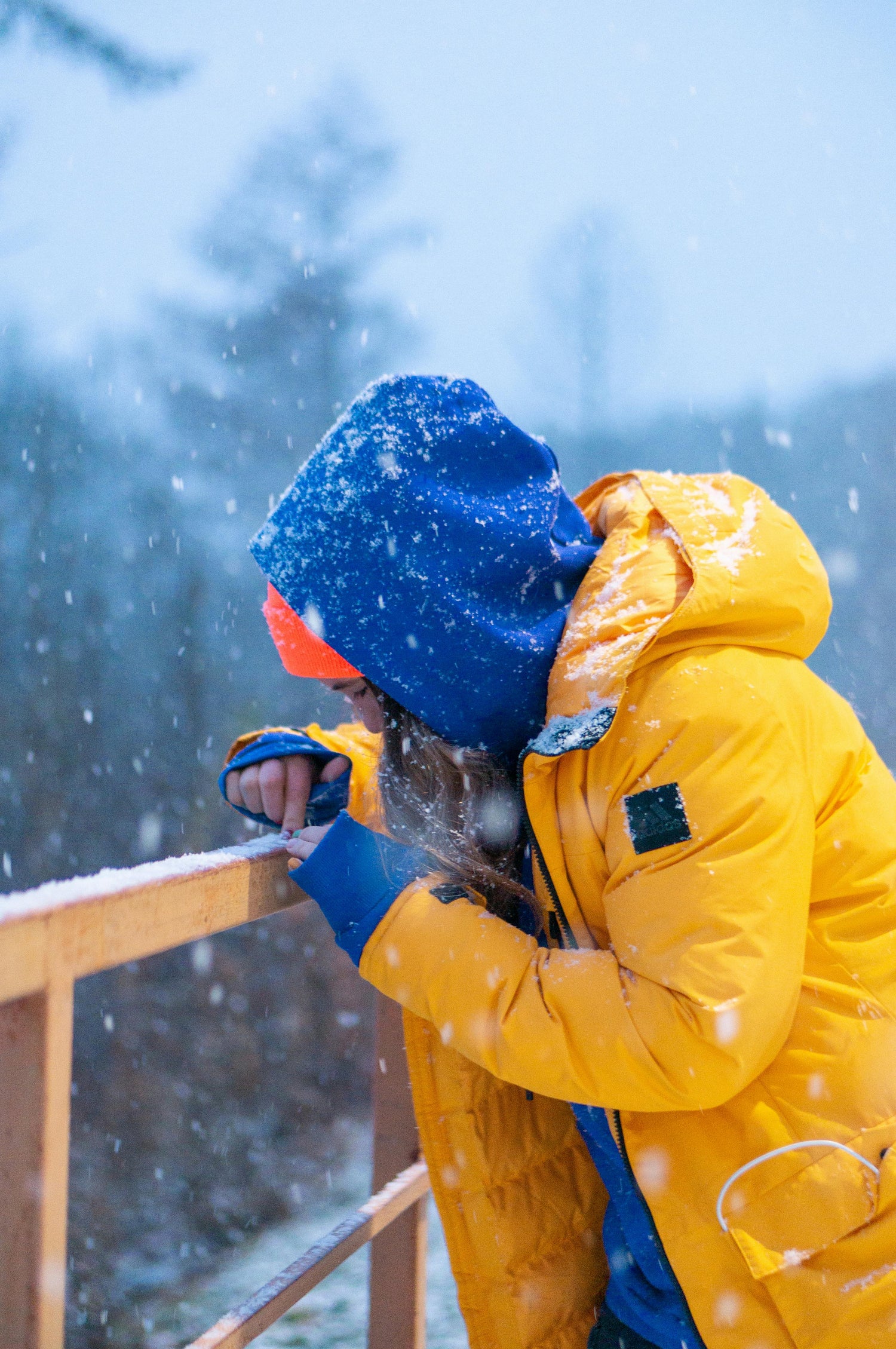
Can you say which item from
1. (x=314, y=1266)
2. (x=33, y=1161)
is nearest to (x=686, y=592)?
(x=33, y=1161)

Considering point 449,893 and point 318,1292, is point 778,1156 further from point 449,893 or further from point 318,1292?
point 318,1292

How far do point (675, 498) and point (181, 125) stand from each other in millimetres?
20086

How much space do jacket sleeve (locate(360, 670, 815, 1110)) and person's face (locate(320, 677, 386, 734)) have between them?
344mm

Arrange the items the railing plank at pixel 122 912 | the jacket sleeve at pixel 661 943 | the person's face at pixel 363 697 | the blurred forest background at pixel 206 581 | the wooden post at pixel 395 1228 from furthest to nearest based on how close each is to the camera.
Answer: the blurred forest background at pixel 206 581
the wooden post at pixel 395 1228
the person's face at pixel 363 697
the jacket sleeve at pixel 661 943
the railing plank at pixel 122 912

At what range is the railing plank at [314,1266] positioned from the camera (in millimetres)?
1158

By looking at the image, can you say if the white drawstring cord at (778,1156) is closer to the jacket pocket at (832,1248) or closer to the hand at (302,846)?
the jacket pocket at (832,1248)

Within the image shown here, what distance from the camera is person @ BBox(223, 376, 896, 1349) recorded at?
105 centimetres

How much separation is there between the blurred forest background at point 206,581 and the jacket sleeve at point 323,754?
770 cm

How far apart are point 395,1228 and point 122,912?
124 cm

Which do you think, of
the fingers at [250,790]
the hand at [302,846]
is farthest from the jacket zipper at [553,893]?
the fingers at [250,790]

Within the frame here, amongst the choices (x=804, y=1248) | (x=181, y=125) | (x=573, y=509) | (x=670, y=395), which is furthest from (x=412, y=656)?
(x=181, y=125)

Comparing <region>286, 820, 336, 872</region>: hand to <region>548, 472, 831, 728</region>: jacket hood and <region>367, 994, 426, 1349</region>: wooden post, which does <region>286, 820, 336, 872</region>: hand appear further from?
<region>367, 994, 426, 1349</region>: wooden post

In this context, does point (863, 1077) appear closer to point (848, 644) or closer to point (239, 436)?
point (239, 436)

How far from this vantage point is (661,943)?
1026 millimetres
